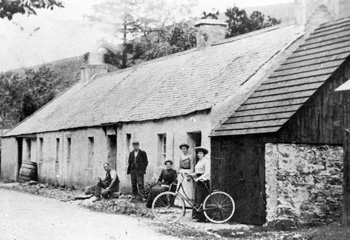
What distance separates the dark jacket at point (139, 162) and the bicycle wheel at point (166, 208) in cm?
486

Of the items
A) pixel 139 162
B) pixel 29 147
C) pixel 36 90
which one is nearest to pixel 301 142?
pixel 139 162

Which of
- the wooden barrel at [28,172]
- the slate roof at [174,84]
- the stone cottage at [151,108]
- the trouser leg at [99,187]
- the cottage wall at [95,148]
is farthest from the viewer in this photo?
the wooden barrel at [28,172]

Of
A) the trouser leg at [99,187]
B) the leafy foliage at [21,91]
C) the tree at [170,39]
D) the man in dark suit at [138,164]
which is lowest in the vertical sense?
the trouser leg at [99,187]

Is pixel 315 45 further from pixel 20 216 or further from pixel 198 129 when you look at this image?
pixel 20 216

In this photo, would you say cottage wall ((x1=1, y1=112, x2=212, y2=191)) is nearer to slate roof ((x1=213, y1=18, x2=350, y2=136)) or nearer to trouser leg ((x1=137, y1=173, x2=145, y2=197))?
trouser leg ((x1=137, y1=173, x2=145, y2=197))

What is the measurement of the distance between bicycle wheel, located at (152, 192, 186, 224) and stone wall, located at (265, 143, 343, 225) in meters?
2.24

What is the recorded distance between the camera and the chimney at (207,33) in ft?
78.9

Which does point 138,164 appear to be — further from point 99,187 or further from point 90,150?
point 90,150

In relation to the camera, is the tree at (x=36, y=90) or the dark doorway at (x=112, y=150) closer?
the dark doorway at (x=112, y=150)

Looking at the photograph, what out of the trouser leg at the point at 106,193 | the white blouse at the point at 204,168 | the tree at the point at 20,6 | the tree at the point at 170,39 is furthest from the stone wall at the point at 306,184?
the tree at the point at 170,39

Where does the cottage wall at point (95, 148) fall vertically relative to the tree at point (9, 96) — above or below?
below

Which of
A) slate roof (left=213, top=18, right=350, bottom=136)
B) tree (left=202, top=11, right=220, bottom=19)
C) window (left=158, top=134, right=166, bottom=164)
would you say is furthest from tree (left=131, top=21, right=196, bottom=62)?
slate roof (left=213, top=18, right=350, bottom=136)

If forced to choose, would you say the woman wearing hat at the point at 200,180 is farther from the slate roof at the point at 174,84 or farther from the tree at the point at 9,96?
the tree at the point at 9,96

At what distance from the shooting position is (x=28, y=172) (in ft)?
102
